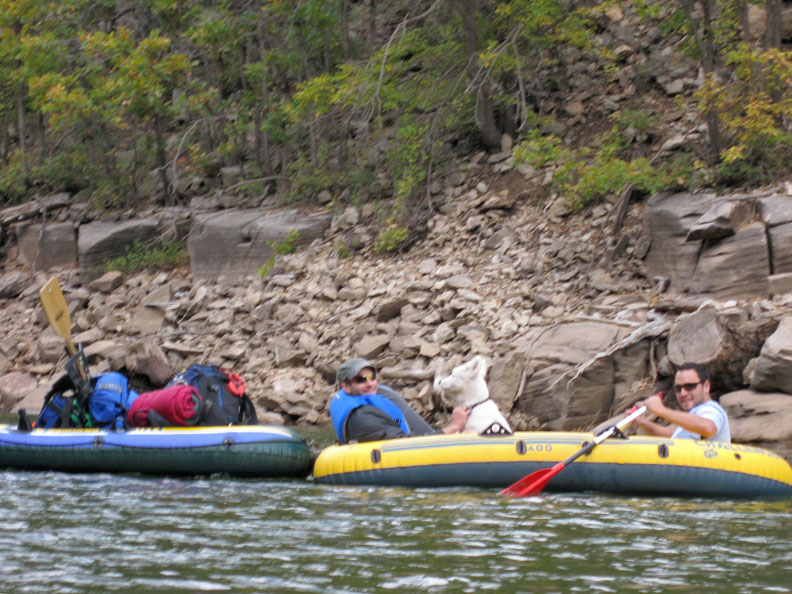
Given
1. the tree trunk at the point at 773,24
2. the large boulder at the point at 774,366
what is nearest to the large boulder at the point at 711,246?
the large boulder at the point at 774,366

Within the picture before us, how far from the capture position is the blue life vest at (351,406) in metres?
8.03

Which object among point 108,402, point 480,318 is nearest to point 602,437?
point 108,402

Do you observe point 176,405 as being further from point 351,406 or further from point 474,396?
point 474,396

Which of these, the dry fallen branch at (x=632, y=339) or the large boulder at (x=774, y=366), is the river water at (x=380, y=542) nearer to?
the large boulder at (x=774, y=366)

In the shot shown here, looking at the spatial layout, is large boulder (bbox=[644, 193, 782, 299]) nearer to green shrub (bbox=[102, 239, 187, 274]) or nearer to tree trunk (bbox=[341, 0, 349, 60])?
tree trunk (bbox=[341, 0, 349, 60])

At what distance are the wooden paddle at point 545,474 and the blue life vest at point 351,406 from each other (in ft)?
3.89

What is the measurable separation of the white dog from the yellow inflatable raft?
0.48 feet

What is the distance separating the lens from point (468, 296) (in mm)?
13656

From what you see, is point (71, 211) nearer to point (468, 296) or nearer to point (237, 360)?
point (237, 360)

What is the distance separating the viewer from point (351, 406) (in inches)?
316

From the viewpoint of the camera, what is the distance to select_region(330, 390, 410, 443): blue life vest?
8031 mm

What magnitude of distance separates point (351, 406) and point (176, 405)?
1.61 metres

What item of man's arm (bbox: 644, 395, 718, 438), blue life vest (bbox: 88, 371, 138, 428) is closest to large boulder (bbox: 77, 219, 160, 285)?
blue life vest (bbox: 88, 371, 138, 428)

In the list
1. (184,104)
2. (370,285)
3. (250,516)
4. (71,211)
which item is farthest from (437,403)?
(71,211)
